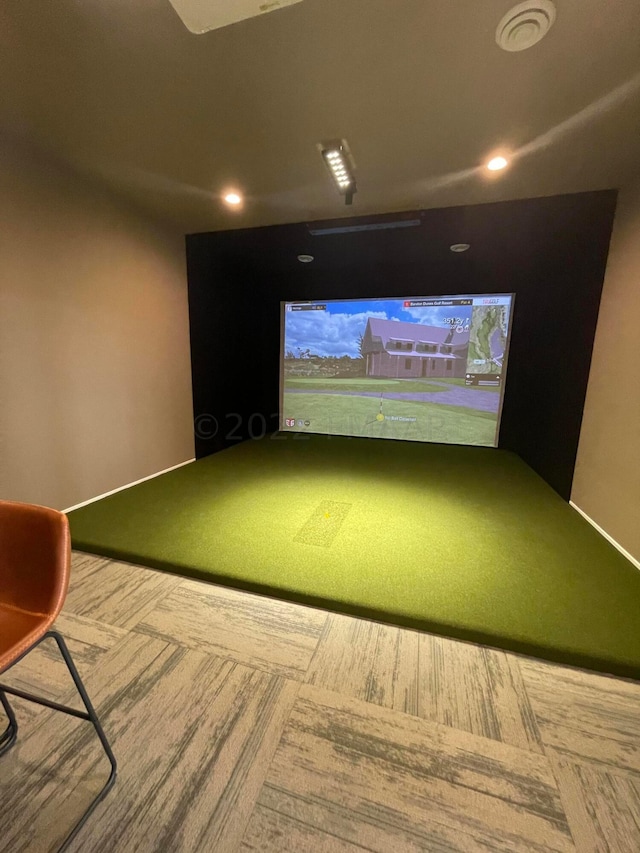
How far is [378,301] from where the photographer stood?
475cm

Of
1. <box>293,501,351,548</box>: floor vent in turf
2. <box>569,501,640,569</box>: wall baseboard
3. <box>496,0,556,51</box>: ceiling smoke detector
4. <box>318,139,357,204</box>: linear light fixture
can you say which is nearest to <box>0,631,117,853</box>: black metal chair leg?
<box>293,501,351,548</box>: floor vent in turf

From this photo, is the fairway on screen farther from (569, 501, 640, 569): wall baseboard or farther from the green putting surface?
(569, 501, 640, 569): wall baseboard

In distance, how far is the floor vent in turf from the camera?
89.4 inches

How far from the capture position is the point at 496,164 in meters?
2.17

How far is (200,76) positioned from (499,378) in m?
4.28

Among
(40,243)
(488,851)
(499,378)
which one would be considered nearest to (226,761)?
(488,851)

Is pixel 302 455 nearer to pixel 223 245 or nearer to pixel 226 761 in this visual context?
pixel 223 245

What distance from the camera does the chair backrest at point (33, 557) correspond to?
911mm

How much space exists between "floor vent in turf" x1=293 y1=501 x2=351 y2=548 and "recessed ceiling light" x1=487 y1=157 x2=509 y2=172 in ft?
8.63

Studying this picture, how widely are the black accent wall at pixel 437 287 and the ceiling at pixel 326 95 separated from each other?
0.56m

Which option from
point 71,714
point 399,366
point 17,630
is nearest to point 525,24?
point 17,630

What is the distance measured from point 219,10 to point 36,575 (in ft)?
6.76

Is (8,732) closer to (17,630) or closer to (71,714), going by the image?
(71,714)

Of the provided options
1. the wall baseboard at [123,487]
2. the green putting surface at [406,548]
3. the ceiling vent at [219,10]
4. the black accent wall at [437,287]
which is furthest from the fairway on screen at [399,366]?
the ceiling vent at [219,10]
